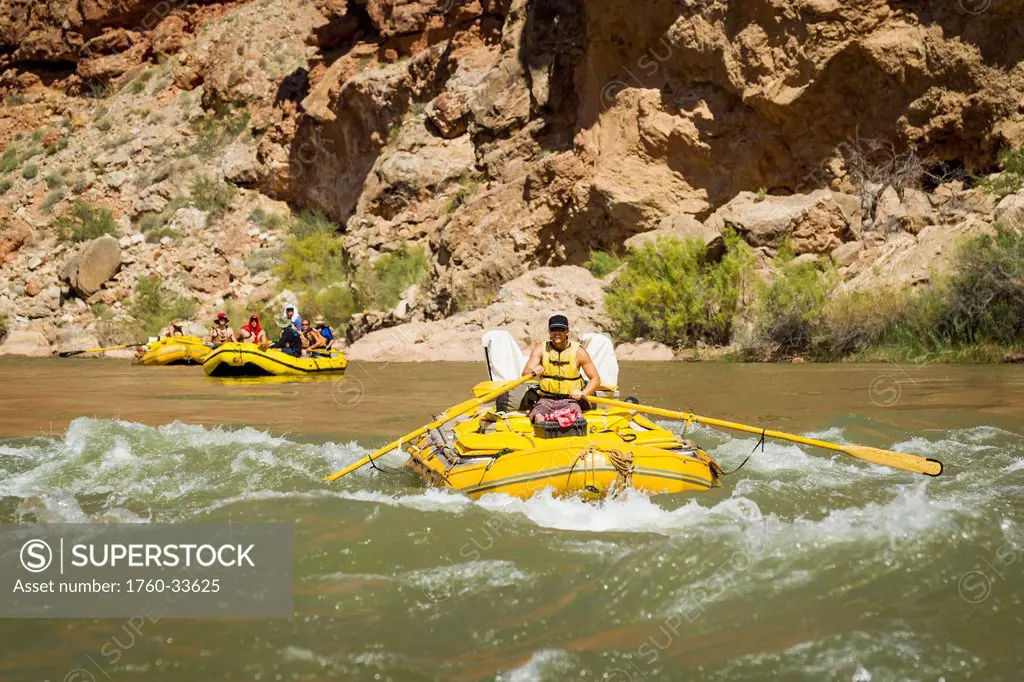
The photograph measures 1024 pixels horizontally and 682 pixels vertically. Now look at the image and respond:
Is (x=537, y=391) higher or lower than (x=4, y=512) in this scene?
higher

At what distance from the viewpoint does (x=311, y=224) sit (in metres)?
33.7

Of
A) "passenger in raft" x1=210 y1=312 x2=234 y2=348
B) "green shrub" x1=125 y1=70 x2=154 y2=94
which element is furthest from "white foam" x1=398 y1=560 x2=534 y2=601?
"green shrub" x1=125 y1=70 x2=154 y2=94

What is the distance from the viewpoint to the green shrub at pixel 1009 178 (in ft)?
55.8

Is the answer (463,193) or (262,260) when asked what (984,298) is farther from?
(262,260)

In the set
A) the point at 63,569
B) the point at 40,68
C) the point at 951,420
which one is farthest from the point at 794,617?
the point at 40,68

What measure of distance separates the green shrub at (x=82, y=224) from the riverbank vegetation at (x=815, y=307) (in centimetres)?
2370

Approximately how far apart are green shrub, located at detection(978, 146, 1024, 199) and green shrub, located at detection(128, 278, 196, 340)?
2417 centimetres

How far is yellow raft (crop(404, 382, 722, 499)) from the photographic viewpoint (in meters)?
5.85

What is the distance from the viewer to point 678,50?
22328mm

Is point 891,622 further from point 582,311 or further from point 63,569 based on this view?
point 582,311

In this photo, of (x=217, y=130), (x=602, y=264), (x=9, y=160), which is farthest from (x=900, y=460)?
(x=9, y=160)

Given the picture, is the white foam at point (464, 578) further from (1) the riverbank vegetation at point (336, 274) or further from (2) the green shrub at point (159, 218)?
(2) the green shrub at point (159, 218)

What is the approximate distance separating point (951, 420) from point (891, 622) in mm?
5921

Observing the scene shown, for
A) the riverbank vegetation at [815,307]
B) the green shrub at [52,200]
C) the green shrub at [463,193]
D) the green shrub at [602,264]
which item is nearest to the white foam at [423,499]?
the riverbank vegetation at [815,307]
